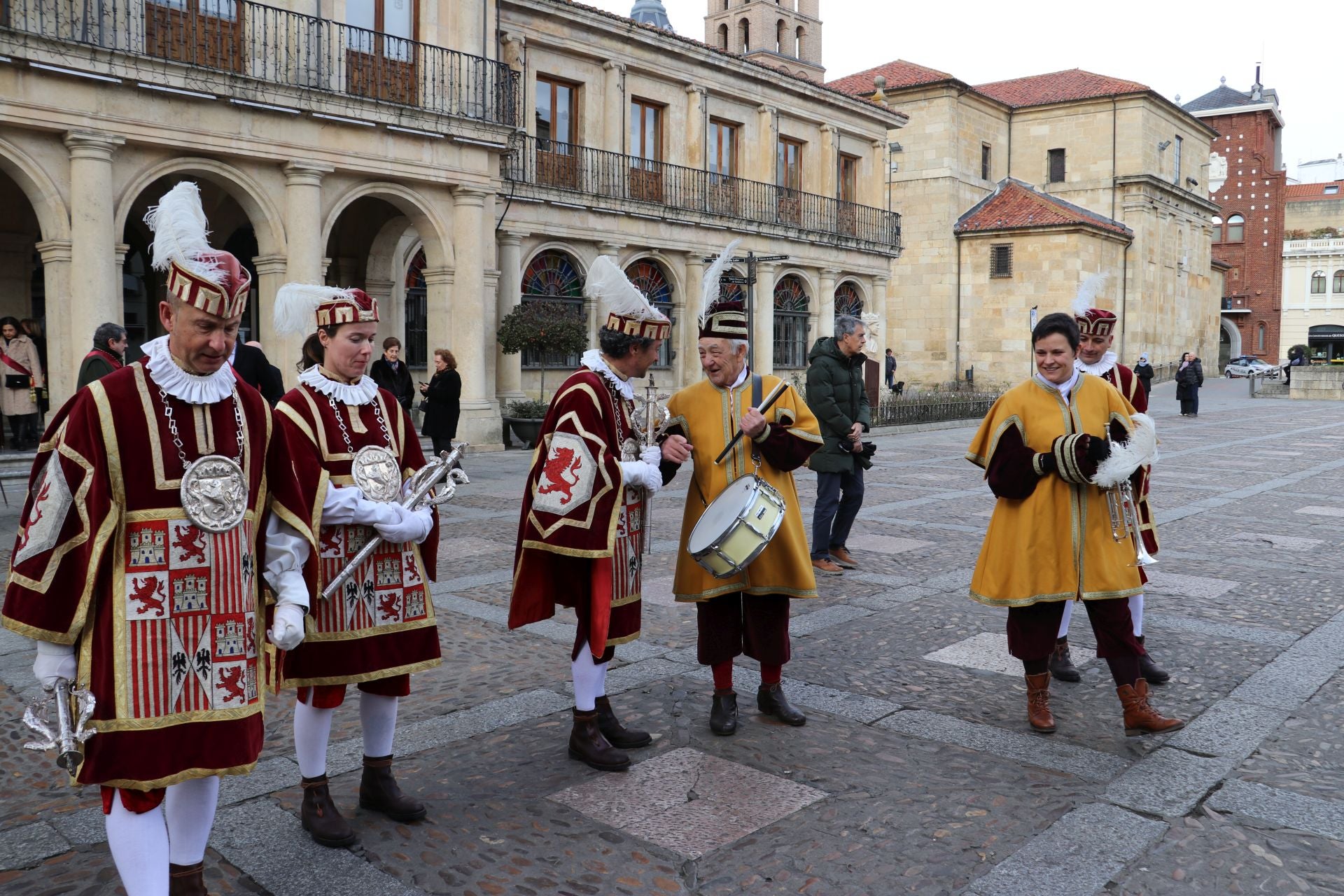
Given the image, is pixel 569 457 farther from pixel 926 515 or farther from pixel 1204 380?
pixel 1204 380

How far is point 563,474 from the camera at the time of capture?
4.20 meters

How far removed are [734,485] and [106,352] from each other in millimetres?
5935

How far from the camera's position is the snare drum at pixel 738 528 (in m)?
4.38

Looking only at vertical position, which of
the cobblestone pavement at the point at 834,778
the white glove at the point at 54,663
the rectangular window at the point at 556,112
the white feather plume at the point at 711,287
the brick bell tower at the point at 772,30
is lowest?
the cobblestone pavement at the point at 834,778

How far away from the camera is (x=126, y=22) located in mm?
14062

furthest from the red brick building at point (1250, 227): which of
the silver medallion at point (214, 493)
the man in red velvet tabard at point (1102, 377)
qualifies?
the silver medallion at point (214, 493)

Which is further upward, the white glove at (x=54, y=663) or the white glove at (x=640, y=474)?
the white glove at (x=640, y=474)

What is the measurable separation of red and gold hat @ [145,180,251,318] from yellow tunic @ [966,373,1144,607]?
3.15 m

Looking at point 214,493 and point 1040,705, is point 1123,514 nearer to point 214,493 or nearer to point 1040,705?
point 1040,705

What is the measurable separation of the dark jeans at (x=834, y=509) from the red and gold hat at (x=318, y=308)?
17.4 ft

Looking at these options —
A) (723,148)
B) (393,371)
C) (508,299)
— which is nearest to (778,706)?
(393,371)

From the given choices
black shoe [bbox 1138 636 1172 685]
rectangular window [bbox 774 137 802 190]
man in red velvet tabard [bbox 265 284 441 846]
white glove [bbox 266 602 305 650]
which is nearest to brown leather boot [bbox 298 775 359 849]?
man in red velvet tabard [bbox 265 284 441 846]

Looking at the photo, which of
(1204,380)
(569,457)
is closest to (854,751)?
(569,457)

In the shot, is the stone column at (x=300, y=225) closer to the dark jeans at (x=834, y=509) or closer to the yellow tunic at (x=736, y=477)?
the dark jeans at (x=834, y=509)
